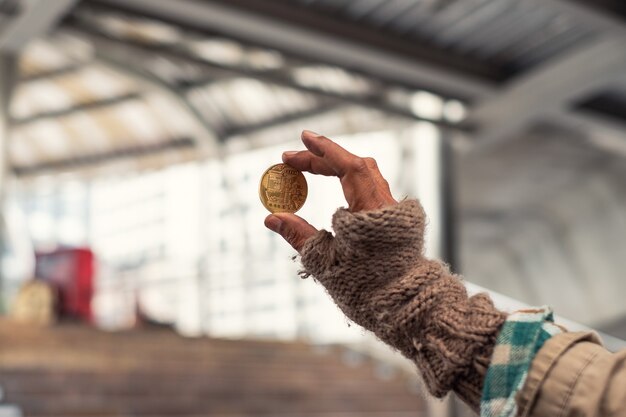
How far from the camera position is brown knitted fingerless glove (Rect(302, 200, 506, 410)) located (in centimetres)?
116

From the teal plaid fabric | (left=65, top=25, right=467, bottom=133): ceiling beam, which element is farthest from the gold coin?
(left=65, top=25, right=467, bottom=133): ceiling beam

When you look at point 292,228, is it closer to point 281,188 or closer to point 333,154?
point 333,154

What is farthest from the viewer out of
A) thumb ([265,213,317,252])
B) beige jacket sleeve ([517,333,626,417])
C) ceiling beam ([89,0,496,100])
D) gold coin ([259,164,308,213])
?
ceiling beam ([89,0,496,100])

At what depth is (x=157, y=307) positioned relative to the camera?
63.4 ft

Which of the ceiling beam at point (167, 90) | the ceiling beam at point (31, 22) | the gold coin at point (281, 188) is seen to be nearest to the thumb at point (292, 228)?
the gold coin at point (281, 188)

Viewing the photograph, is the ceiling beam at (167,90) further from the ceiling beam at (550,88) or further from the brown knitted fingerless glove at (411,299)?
the brown knitted fingerless glove at (411,299)

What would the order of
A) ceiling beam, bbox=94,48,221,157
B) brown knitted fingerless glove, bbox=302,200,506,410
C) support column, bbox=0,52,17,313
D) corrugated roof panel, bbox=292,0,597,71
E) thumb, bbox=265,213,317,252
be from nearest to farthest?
brown knitted fingerless glove, bbox=302,200,506,410, thumb, bbox=265,213,317,252, corrugated roof panel, bbox=292,0,597,71, support column, bbox=0,52,17,313, ceiling beam, bbox=94,48,221,157

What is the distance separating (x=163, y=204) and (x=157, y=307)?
324 cm

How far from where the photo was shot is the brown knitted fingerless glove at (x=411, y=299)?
1.16 m

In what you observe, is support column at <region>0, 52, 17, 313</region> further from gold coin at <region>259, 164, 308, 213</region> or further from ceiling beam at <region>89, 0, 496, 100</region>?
gold coin at <region>259, 164, 308, 213</region>

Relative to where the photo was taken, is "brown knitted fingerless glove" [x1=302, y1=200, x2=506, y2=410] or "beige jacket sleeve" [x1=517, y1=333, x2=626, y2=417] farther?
"brown knitted fingerless glove" [x1=302, y1=200, x2=506, y2=410]

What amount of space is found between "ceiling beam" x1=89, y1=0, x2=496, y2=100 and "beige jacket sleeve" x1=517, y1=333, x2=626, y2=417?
7318 millimetres

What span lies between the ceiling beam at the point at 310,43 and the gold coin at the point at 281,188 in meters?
6.61

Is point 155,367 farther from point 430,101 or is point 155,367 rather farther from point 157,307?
point 157,307
